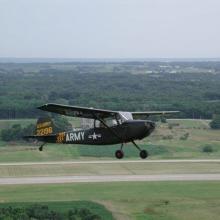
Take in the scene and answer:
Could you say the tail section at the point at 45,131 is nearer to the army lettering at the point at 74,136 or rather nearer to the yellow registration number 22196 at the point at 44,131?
the yellow registration number 22196 at the point at 44,131

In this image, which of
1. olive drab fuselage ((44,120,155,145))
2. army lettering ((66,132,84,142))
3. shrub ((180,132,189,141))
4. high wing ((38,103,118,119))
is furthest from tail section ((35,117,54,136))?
shrub ((180,132,189,141))

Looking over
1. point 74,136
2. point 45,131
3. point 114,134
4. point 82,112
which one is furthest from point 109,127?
point 45,131

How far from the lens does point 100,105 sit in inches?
6806

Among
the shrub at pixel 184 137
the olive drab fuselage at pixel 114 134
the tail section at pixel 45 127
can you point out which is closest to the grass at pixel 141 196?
the tail section at pixel 45 127

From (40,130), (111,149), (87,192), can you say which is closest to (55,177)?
(87,192)

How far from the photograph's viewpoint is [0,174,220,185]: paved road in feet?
242

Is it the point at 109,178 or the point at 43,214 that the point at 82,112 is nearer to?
the point at 43,214

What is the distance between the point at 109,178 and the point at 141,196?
1083 cm

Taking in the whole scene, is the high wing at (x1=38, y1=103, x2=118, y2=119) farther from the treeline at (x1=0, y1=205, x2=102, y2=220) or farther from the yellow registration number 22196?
the treeline at (x1=0, y1=205, x2=102, y2=220)

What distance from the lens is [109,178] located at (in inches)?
2980

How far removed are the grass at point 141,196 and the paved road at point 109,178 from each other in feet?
7.81

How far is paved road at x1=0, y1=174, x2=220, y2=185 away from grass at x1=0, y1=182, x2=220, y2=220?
2.38 m

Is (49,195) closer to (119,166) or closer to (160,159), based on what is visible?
(119,166)

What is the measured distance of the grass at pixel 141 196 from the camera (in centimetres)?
5825
